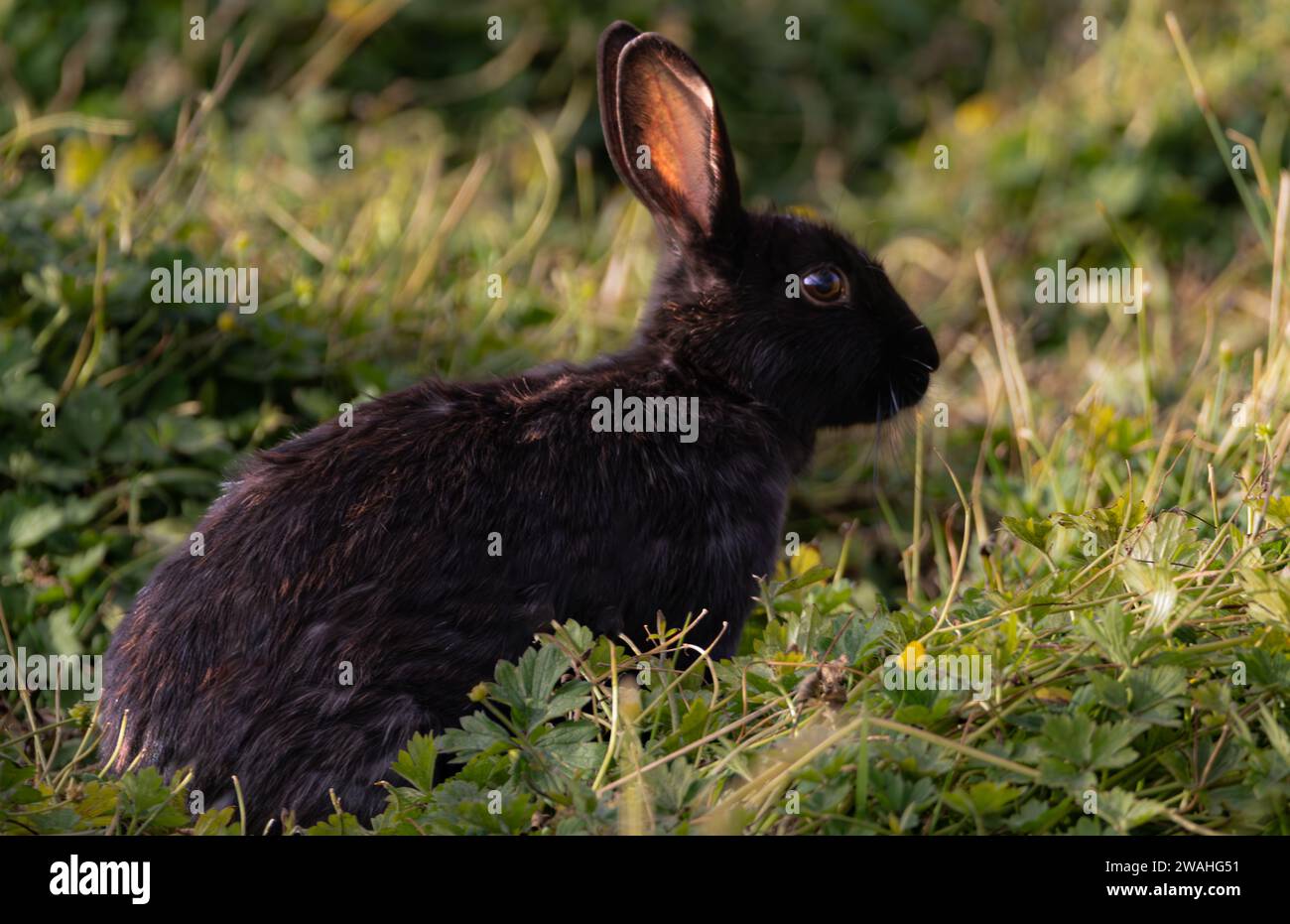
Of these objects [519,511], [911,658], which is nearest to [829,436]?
[519,511]

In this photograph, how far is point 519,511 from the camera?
147 inches

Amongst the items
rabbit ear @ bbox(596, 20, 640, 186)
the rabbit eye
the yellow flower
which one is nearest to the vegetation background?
the yellow flower

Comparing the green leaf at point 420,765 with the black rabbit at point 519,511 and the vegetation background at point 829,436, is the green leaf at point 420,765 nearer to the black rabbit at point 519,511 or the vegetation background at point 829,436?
the vegetation background at point 829,436

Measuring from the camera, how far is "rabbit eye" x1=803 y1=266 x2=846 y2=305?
4.41 m

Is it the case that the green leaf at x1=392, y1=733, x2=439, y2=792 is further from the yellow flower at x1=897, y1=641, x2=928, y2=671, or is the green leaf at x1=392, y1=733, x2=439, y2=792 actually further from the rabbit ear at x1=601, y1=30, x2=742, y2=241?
the rabbit ear at x1=601, y1=30, x2=742, y2=241

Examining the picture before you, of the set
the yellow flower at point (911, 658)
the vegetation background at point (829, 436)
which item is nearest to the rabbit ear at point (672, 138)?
the vegetation background at point (829, 436)

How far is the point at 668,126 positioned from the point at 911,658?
1824 mm

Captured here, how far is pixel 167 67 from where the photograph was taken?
840 centimetres

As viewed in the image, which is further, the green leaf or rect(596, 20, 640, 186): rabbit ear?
rect(596, 20, 640, 186): rabbit ear

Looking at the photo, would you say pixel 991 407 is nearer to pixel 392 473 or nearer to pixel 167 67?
pixel 392 473

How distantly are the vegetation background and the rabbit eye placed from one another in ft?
2.13

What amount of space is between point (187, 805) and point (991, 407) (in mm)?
3308

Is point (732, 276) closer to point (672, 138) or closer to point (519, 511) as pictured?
point (672, 138)
